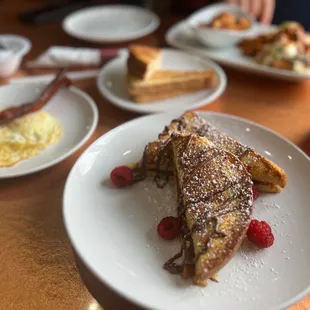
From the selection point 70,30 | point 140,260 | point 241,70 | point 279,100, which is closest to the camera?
point 140,260

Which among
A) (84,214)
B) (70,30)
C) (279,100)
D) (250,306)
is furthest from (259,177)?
(70,30)

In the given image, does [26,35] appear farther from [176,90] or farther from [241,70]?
[241,70]

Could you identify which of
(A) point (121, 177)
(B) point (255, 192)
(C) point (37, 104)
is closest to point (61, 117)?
(C) point (37, 104)

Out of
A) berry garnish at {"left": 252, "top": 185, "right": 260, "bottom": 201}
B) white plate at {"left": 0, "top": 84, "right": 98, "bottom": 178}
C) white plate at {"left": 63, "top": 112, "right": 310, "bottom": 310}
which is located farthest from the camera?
white plate at {"left": 0, "top": 84, "right": 98, "bottom": 178}

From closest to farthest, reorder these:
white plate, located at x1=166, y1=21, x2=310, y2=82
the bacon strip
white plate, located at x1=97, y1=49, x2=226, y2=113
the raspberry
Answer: the raspberry, the bacon strip, white plate, located at x1=97, y1=49, x2=226, y2=113, white plate, located at x1=166, y1=21, x2=310, y2=82

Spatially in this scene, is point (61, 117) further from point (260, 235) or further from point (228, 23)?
point (228, 23)

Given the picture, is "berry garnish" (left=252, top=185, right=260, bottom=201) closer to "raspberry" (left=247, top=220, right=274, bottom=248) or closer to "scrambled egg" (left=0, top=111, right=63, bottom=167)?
"raspberry" (left=247, top=220, right=274, bottom=248)

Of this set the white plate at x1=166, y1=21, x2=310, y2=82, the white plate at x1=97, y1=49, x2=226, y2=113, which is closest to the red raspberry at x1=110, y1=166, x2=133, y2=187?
the white plate at x1=97, y1=49, x2=226, y2=113
